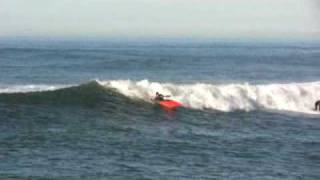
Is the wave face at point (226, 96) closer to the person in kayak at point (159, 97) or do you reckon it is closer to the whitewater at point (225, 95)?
the whitewater at point (225, 95)

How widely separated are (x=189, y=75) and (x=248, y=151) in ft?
117

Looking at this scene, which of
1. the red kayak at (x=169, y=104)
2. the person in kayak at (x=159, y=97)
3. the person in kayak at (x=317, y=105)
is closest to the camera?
the red kayak at (x=169, y=104)

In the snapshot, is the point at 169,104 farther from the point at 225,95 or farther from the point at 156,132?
the point at 156,132

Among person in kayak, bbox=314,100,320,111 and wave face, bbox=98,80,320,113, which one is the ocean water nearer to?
wave face, bbox=98,80,320,113

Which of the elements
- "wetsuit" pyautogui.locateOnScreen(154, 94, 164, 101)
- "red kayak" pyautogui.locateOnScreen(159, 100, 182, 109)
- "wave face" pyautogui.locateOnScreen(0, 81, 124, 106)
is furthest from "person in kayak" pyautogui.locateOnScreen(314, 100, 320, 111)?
"wave face" pyautogui.locateOnScreen(0, 81, 124, 106)

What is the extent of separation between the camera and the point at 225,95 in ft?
132

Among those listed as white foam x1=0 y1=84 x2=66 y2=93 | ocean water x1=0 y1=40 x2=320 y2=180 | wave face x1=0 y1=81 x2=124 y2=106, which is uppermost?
white foam x1=0 y1=84 x2=66 y2=93

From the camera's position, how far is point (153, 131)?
28938 millimetres

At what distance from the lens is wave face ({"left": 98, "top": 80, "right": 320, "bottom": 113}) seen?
38.8 m

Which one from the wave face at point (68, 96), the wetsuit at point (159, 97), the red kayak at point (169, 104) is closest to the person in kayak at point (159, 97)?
the wetsuit at point (159, 97)

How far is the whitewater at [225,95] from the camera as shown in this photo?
3872cm

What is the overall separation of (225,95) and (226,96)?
17 cm

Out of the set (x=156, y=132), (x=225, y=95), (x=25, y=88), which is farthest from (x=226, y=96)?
(x=25, y=88)

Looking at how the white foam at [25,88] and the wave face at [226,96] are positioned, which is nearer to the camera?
the wave face at [226,96]
